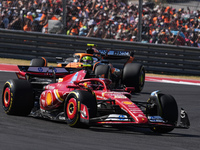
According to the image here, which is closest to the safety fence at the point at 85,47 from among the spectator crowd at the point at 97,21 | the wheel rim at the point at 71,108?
the spectator crowd at the point at 97,21

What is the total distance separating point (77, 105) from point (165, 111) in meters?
1.49

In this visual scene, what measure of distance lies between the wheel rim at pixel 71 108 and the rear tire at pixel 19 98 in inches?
48.0

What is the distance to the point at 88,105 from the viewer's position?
23.0ft

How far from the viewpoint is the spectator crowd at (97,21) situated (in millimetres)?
18312

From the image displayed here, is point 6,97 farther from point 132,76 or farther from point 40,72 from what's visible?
point 132,76

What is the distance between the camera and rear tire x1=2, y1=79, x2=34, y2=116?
8.22 meters

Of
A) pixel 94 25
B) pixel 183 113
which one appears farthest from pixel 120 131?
pixel 94 25

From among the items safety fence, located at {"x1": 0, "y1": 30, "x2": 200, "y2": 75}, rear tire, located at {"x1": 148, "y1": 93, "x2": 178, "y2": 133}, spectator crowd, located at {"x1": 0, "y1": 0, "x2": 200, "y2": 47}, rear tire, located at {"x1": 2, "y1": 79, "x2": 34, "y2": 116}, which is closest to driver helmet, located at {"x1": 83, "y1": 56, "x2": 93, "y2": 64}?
spectator crowd, located at {"x1": 0, "y1": 0, "x2": 200, "y2": 47}

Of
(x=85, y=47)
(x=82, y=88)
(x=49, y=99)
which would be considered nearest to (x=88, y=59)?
(x=85, y=47)

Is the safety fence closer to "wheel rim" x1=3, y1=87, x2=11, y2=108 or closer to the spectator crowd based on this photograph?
the spectator crowd

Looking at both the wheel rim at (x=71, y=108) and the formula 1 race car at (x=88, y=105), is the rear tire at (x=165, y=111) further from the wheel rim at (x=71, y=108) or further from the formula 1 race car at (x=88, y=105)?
the wheel rim at (x=71, y=108)

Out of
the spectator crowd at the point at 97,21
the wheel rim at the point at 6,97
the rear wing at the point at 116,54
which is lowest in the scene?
the wheel rim at the point at 6,97

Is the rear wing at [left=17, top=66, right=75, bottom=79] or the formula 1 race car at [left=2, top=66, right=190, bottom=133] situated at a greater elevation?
the rear wing at [left=17, top=66, right=75, bottom=79]

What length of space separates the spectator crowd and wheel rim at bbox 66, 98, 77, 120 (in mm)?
11208
